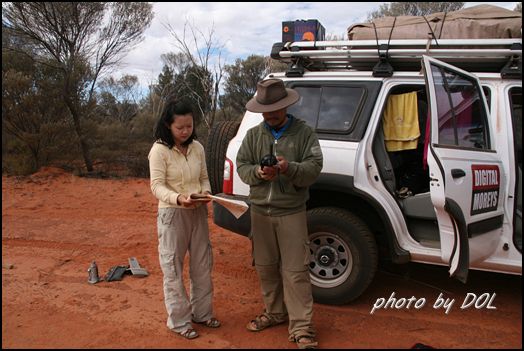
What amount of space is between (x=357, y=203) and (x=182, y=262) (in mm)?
1711

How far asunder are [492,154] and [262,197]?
79.1 inches

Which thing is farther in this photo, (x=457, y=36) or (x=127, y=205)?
(x=127, y=205)

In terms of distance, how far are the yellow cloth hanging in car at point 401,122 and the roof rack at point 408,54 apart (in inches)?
14.2

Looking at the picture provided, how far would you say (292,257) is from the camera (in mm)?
2840

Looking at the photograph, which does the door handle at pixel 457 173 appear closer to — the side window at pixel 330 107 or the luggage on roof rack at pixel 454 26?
the side window at pixel 330 107

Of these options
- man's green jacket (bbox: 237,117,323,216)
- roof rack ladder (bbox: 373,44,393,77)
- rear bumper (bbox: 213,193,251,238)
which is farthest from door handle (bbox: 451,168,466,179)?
rear bumper (bbox: 213,193,251,238)

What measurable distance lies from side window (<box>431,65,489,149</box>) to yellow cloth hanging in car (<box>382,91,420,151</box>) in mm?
504

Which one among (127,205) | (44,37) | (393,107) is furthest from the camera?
(44,37)

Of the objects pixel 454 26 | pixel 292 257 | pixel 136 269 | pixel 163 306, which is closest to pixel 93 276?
pixel 136 269

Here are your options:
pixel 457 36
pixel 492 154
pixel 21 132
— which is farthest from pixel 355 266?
pixel 21 132

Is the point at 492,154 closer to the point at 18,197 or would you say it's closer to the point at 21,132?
the point at 18,197

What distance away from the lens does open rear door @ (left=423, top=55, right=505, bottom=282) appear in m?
2.78

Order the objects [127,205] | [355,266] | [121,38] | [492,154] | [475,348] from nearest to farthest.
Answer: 1. [475,348]
2. [492,154]
3. [355,266]
4. [127,205]
5. [121,38]

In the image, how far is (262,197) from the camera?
288 centimetres
